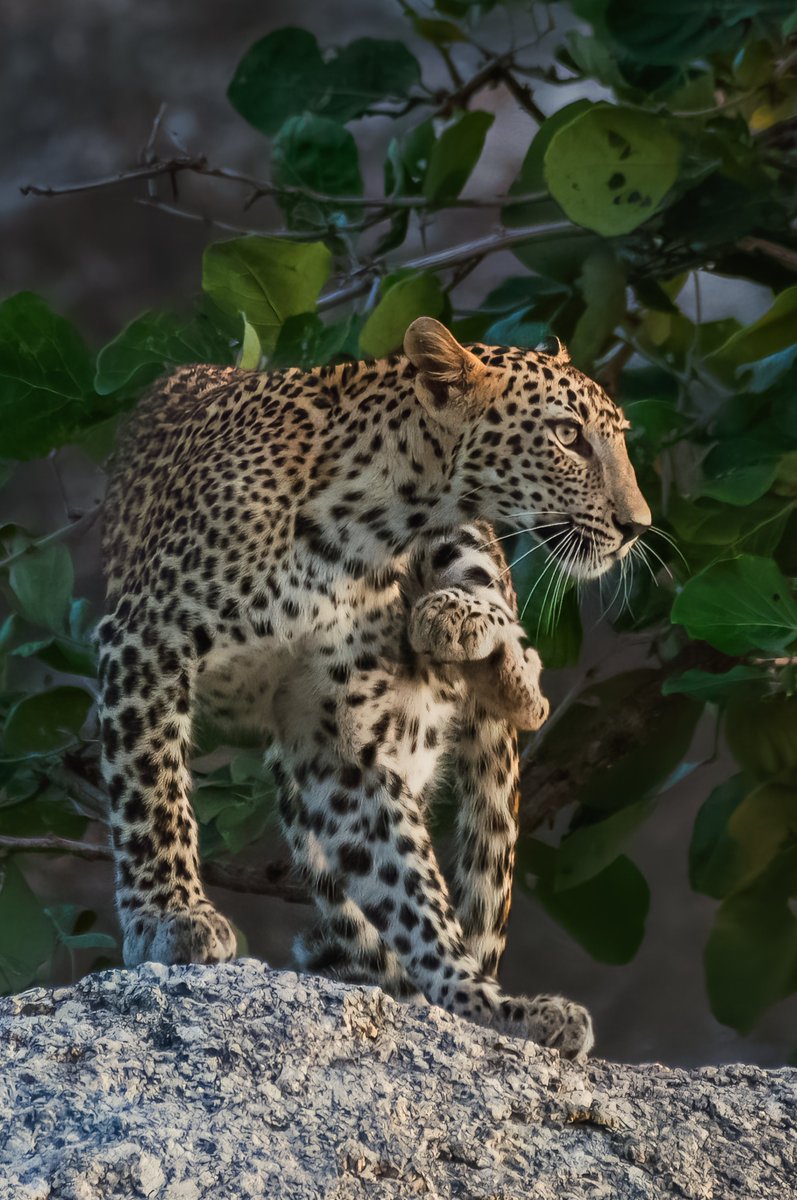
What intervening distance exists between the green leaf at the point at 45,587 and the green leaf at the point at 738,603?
109cm

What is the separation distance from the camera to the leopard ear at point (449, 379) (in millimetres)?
2498

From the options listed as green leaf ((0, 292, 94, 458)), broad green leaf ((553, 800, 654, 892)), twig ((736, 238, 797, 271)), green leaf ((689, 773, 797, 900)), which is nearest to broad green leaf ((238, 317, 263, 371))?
green leaf ((0, 292, 94, 458))

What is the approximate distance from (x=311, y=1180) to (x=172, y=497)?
1211mm

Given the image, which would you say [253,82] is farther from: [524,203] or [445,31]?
[524,203]

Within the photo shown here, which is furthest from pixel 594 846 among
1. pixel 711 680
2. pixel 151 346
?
pixel 151 346

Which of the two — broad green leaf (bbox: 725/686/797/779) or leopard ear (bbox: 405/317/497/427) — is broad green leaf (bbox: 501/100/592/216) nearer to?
leopard ear (bbox: 405/317/497/427)

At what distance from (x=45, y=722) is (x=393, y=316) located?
0.96 m

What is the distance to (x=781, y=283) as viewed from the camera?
3408 mm

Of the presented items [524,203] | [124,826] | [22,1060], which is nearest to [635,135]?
[524,203]

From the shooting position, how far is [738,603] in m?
2.56

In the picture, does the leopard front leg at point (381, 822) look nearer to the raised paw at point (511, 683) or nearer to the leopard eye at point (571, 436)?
the raised paw at point (511, 683)

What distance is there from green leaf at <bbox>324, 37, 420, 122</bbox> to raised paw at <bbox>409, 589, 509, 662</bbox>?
4.64 feet

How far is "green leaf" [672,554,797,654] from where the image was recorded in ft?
8.38

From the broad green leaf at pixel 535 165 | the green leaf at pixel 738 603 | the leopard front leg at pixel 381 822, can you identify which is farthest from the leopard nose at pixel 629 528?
the broad green leaf at pixel 535 165
